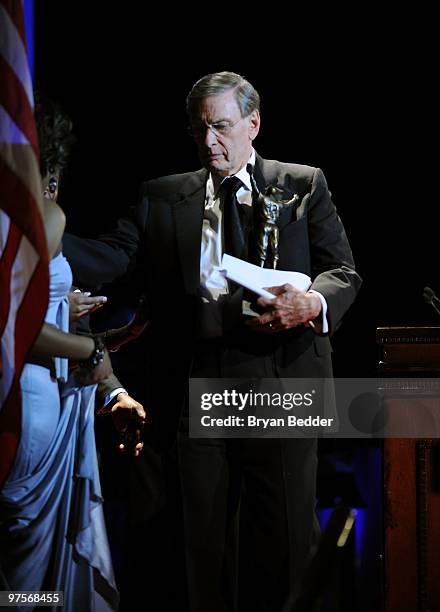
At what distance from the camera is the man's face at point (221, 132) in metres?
2.67

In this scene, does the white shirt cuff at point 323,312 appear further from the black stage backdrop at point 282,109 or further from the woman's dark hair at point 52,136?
the black stage backdrop at point 282,109

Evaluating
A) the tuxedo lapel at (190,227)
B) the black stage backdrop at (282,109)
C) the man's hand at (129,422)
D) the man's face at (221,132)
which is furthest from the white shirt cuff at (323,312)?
the black stage backdrop at (282,109)

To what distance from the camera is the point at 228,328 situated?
2.65 m

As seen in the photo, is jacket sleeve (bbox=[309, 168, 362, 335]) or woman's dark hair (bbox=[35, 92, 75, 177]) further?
jacket sleeve (bbox=[309, 168, 362, 335])

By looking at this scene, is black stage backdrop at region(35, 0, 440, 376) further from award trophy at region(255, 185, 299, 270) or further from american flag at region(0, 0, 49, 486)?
american flag at region(0, 0, 49, 486)

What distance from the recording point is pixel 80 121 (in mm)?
4383

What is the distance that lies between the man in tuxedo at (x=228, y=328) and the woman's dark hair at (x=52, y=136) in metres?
0.34

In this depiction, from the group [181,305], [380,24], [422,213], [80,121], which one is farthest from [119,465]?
[380,24]

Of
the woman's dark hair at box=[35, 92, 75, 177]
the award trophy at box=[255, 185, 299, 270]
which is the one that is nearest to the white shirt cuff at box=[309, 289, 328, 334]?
the award trophy at box=[255, 185, 299, 270]

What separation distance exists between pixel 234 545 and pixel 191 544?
135 mm

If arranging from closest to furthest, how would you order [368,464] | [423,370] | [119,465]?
[423,370]
[368,464]
[119,465]

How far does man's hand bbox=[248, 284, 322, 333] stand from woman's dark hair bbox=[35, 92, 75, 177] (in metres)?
0.67

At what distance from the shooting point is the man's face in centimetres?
267

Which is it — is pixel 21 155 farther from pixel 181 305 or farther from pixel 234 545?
pixel 234 545
